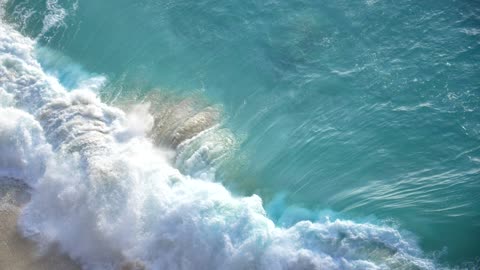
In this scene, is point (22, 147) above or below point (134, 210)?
above

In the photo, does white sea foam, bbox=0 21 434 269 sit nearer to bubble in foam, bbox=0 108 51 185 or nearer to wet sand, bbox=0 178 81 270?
bubble in foam, bbox=0 108 51 185

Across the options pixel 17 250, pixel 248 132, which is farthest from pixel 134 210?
pixel 248 132

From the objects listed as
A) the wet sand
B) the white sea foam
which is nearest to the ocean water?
the white sea foam

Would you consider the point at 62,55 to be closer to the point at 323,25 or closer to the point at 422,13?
the point at 323,25

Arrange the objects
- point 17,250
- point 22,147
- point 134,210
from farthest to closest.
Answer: point 22,147 < point 134,210 < point 17,250

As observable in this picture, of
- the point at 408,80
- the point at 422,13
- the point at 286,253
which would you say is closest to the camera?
the point at 286,253

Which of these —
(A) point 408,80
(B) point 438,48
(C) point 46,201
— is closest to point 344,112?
(A) point 408,80

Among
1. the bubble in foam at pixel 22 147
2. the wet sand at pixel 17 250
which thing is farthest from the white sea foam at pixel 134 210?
the wet sand at pixel 17 250

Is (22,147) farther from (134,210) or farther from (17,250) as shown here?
(134,210)
